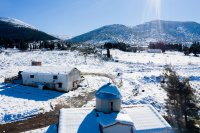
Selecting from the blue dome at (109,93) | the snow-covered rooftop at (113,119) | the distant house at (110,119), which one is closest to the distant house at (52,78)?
the distant house at (110,119)

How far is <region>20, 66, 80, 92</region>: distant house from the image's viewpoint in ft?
149

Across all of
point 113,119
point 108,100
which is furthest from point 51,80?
point 113,119

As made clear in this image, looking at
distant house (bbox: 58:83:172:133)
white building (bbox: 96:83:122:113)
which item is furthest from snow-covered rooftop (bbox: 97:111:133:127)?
white building (bbox: 96:83:122:113)

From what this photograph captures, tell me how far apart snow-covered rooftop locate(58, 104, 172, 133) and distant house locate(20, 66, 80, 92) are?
768 inches

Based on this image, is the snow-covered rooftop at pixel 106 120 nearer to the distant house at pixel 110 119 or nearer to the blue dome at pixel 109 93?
the distant house at pixel 110 119

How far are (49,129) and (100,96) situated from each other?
7.33 meters

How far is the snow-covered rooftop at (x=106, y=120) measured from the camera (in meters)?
23.0

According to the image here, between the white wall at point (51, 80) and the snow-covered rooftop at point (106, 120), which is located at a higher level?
the white wall at point (51, 80)

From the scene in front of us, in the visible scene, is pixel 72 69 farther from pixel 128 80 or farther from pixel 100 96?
pixel 100 96

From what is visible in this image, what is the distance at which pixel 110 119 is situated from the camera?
23.7m

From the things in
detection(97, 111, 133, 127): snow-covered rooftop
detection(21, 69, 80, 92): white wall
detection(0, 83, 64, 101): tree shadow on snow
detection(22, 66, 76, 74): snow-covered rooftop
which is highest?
detection(22, 66, 76, 74): snow-covered rooftop

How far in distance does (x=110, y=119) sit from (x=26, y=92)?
963 inches

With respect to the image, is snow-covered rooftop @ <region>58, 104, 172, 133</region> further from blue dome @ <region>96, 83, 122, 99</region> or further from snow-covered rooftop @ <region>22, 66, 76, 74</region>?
snow-covered rooftop @ <region>22, 66, 76, 74</region>

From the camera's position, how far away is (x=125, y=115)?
82.1 feet
